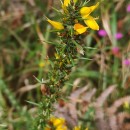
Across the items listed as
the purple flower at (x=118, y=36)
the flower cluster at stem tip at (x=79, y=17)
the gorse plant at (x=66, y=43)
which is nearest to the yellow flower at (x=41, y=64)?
the purple flower at (x=118, y=36)

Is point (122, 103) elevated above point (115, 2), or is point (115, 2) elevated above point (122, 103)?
point (115, 2)

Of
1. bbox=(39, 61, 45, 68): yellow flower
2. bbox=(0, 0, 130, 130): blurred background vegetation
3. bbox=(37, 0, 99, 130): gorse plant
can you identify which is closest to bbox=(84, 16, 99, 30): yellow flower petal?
bbox=(37, 0, 99, 130): gorse plant

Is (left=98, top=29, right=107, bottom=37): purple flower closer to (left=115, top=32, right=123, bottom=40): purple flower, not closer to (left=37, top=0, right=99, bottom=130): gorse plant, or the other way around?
(left=115, top=32, right=123, bottom=40): purple flower

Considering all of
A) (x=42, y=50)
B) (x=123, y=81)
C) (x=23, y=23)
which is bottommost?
(x=123, y=81)

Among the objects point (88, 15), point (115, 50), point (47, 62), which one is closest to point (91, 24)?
point (88, 15)

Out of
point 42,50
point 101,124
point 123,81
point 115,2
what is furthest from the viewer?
point 115,2

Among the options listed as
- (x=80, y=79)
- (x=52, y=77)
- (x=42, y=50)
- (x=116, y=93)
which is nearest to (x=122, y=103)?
(x=116, y=93)

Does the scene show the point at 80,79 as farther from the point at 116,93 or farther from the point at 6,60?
the point at 6,60
